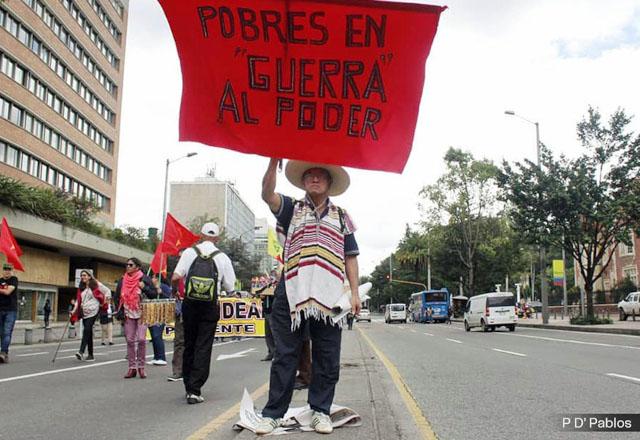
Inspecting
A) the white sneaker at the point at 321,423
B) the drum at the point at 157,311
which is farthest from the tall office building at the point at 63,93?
the white sneaker at the point at 321,423

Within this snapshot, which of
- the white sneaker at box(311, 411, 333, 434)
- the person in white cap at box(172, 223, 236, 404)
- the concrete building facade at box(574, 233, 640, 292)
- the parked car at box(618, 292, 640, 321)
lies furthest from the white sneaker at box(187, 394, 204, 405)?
the concrete building facade at box(574, 233, 640, 292)

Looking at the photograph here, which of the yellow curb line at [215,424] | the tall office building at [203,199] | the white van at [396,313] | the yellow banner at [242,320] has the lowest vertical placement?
the white van at [396,313]

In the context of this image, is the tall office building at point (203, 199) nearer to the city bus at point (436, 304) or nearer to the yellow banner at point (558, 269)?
the city bus at point (436, 304)

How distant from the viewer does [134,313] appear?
890cm

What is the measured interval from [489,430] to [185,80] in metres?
3.50

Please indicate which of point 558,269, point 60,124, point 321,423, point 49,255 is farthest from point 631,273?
point 321,423

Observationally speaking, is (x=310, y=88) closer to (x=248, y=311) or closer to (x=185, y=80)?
(x=185, y=80)

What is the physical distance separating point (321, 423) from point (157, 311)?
523 centimetres

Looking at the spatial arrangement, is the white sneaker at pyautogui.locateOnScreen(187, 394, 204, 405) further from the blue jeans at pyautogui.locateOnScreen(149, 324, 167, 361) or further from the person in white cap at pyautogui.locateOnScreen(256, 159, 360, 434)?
the blue jeans at pyautogui.locateOnScreen(149, 324, 167, 361)

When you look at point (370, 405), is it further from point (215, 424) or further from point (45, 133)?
point (45, 133)

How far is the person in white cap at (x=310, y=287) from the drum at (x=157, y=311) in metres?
4.86

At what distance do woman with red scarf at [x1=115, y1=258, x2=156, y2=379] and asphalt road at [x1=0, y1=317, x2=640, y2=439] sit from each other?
0.99 feet

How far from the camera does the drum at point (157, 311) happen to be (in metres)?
8.80

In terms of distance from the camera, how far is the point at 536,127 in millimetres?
35500
